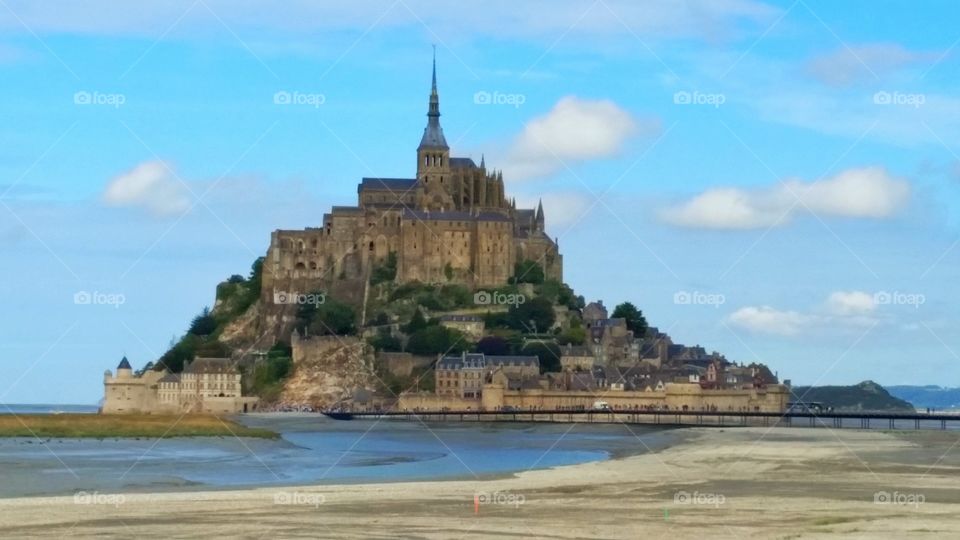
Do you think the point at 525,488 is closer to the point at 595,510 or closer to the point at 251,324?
the point at 595,510

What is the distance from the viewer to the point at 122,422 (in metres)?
79.6

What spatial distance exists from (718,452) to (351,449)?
1464 cm

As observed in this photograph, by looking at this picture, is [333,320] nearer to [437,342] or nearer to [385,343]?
[385,343]

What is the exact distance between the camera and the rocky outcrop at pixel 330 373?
381 ft

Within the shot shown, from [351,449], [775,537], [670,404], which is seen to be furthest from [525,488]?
[670,404]

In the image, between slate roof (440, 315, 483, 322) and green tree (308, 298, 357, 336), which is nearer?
slate roof (440, 315, 483, 322)
